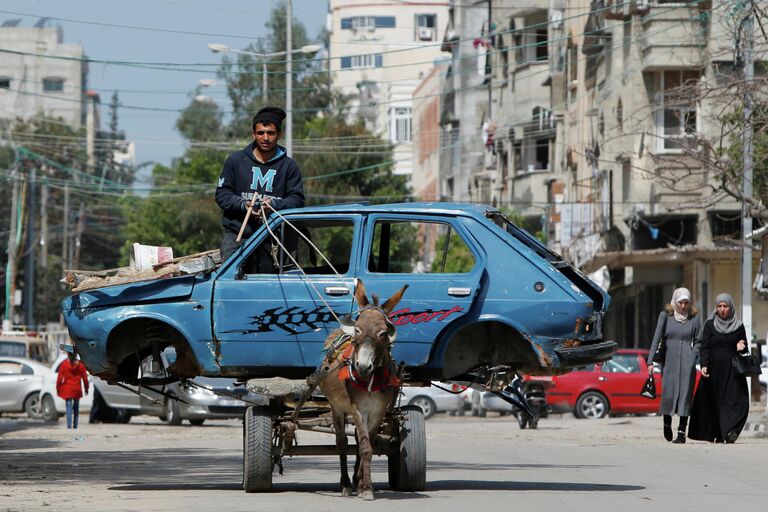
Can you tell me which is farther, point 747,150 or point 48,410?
point 48,410

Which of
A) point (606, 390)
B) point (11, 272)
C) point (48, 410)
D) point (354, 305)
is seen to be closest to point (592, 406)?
point (606, 390)

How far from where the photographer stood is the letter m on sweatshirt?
1412cm

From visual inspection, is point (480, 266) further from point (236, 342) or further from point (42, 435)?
point (42, 435)

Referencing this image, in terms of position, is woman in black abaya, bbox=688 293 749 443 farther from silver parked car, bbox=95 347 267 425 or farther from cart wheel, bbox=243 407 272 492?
cart wheel, bbox=243 407 272 492

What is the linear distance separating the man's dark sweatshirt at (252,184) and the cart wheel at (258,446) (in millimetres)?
1778

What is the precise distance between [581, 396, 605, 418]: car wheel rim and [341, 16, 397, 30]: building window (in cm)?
10624

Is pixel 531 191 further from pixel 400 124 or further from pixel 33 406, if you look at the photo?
pixel 400 124

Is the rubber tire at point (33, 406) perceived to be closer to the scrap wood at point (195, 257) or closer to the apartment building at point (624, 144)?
the apartment building at point (624, 144)

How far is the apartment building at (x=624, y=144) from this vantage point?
41.1 m

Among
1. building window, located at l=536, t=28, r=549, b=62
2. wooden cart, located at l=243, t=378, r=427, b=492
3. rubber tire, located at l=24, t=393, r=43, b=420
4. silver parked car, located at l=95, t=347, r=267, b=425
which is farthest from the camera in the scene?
building window, located at l=536, t=28, r=549, b=62

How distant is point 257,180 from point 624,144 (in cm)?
3418

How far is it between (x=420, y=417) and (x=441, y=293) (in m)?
1.00

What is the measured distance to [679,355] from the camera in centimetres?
2252

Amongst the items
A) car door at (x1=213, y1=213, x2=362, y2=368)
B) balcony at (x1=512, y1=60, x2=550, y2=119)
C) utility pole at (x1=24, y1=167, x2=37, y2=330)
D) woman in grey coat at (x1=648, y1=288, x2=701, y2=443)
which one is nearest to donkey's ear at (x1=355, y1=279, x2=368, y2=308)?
car door at (x1=213, y1=213, x2=362, y2=368)
